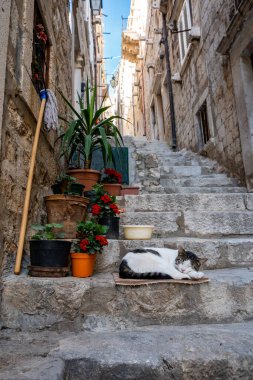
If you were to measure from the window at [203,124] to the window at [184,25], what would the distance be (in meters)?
1.68

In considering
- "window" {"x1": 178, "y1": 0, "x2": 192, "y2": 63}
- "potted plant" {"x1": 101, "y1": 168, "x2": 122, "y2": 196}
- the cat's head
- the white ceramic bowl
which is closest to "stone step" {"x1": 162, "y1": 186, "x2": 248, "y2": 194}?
"potted plant" {"x1": 101, "y1": 168, "x2": 122, "y2": 196}

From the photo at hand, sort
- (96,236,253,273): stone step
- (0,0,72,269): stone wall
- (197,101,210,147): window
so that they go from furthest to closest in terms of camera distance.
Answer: (197,101,210,147): window → (96,236,253,273): stone step → (0,0,72,269): stone wall

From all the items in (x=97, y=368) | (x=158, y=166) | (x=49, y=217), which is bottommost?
(x=97, y=368)

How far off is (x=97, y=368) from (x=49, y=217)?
1.38 m

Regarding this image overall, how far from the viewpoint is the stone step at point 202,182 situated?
3.94 m

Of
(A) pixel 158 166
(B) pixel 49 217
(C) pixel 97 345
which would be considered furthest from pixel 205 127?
(C) pixel 97 345

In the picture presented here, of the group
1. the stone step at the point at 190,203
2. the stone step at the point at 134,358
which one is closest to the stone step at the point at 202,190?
the stone step at the point at 190,203

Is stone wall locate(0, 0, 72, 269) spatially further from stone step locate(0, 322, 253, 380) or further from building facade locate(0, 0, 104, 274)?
stone step locate(0, 322, 253, 380)

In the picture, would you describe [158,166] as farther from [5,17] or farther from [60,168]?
[5,17]

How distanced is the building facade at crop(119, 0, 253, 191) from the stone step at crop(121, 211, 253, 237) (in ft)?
4.13

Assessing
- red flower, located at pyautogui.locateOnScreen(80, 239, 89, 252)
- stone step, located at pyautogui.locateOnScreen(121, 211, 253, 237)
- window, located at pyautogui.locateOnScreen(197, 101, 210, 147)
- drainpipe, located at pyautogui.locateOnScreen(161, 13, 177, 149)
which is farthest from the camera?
drainpipe, located at pyautogui.locateOnScreen(161, 13, 177, 149)

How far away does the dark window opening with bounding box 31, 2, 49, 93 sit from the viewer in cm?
242

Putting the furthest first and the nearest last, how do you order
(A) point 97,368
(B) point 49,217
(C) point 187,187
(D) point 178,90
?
(D) point 178,90
(C) point 187,187
(B) point 49,217
(A) point 97,368

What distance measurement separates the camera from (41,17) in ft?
8.65
